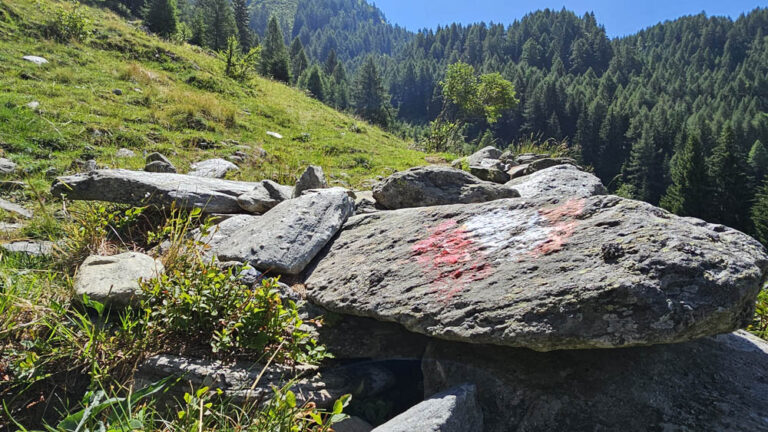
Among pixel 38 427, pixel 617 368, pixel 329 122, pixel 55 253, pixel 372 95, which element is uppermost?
pixel 372 95

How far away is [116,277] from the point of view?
385 cm

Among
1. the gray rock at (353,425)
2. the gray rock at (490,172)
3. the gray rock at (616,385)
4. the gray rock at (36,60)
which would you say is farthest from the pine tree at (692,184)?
the gray rock at (36,60)

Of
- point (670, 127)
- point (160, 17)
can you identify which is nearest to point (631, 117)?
point (670, 127)

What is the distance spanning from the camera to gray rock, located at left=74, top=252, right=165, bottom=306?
3662 mm

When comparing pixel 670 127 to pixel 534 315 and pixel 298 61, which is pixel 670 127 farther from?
pixel 534 315

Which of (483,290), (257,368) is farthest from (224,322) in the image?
(483,290)

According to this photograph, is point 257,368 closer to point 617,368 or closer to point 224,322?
point 224,322

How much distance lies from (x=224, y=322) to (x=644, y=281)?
342cm

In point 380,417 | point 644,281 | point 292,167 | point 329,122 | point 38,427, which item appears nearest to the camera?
point 644,281

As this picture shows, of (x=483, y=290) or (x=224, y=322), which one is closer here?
(x=483, y=290)

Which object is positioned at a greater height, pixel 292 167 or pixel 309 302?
pixel 292 167

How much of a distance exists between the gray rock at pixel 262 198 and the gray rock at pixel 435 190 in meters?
1.81

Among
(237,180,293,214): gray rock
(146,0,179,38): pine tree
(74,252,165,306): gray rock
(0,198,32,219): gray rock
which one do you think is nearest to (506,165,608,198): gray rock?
(237,180,293,214): gray rock

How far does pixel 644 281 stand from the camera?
2658 mm
